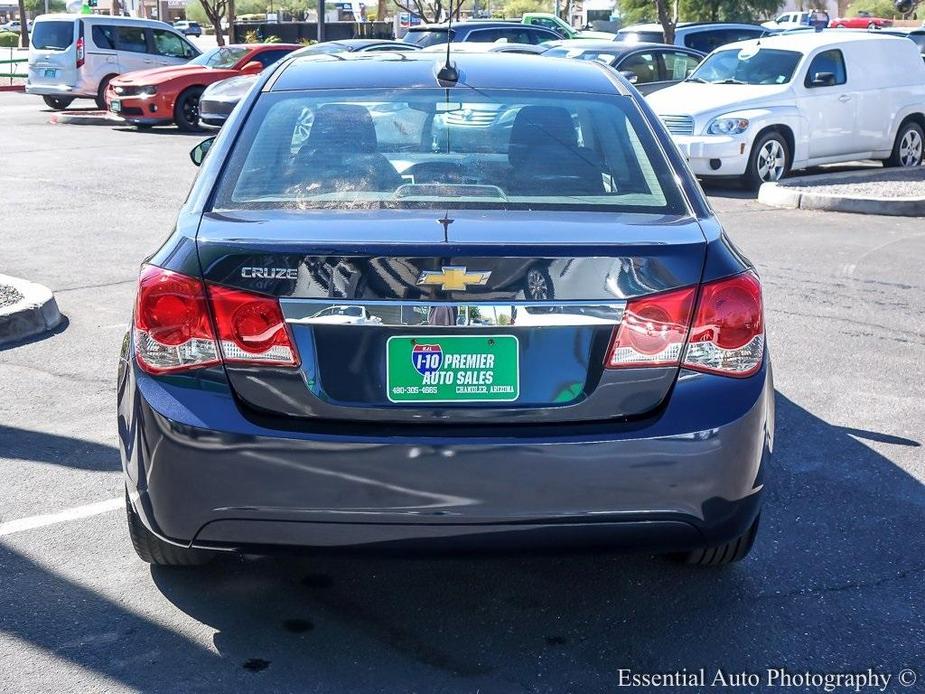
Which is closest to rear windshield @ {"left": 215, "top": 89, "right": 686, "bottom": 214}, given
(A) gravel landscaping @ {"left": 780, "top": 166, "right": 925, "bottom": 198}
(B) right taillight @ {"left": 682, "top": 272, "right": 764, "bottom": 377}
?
(B) right taillight @ {"left": 682, "top": 272, "right": 764, "bottom": 377}

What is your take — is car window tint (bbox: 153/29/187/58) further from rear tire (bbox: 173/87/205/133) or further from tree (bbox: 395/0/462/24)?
tree (bbox: 395/0/462/24)

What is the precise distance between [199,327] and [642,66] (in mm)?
15575

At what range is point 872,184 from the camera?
1348cm

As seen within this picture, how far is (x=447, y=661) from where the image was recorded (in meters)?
3.53

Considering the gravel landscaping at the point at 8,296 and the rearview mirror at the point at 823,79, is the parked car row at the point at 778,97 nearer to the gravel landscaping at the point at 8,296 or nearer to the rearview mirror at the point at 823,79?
the rearview mirror at the point at 823,79

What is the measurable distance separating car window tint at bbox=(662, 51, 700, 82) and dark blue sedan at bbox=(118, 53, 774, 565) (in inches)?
603

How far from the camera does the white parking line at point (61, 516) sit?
14.6 ft

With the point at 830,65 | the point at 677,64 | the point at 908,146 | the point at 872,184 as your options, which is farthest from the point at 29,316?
the point at 677,64

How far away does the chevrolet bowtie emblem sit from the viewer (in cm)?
321

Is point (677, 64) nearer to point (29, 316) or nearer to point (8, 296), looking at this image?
point (8, 296)

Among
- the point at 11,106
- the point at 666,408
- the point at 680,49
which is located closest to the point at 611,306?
the point at 666,408

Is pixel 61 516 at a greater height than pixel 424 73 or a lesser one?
lesser

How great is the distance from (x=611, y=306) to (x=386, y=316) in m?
0.59

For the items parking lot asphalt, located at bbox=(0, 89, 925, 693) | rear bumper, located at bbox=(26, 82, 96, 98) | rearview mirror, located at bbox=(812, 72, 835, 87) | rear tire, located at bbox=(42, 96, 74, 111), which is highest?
rearview mirror, located at bbox=(812, 72, 835, 87)
